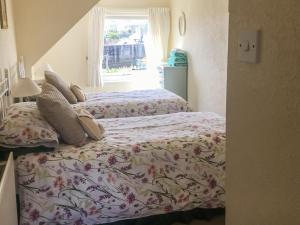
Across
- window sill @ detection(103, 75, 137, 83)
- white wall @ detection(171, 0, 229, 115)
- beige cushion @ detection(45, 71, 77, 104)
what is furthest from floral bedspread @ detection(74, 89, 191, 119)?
window sill @ detection(103, 75, 137, 83)

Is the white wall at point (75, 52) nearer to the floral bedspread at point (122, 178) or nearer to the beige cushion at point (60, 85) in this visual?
the beige cushion at point (60, 85)

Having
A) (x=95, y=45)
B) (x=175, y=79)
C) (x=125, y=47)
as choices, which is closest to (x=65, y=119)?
(x=175, y=79)

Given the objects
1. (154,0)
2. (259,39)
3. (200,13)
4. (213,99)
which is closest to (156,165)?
(259,39)

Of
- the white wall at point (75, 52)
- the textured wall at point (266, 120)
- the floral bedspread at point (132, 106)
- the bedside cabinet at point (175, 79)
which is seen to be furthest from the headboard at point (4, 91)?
the bedside cabinet at point (175, 79)

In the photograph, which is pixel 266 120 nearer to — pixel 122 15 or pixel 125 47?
pixel 122 15

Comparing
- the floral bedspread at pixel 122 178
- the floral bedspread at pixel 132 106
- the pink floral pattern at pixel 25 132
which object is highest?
the pink floral pattern at pixel 25 132

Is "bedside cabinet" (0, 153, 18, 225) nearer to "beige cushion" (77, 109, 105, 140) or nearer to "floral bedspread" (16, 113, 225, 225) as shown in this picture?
"floral bedspread" (16, 113, 225, 225)

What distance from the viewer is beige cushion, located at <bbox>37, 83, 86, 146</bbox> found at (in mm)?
2398

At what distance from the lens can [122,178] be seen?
2.34m

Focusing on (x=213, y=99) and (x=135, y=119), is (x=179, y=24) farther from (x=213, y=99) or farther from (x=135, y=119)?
(x=135, y=119)

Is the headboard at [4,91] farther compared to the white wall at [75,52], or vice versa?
the white wall at [75,52]

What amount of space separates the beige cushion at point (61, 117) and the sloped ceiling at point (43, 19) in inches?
72.2

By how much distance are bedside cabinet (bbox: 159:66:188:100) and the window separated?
0.87 m

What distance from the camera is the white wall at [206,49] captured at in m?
4.66
